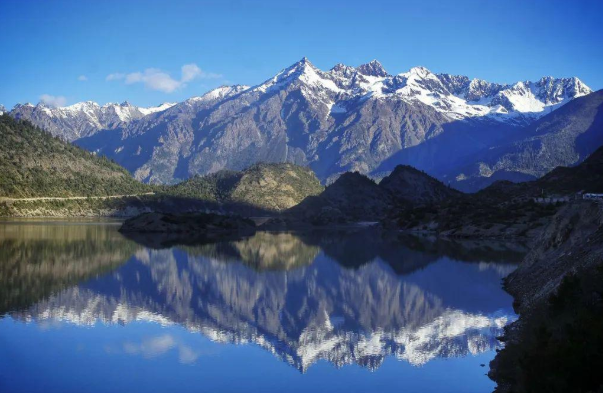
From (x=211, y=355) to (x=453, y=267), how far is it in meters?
48.5

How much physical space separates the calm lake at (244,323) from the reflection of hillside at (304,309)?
0.42ft

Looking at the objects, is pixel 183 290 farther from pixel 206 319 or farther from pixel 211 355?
pixel 211 355

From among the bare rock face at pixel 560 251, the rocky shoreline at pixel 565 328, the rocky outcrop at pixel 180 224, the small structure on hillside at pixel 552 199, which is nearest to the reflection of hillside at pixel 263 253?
the rocky outcrop at pixel 180 224

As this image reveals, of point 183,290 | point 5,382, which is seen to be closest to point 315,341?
point 5,382

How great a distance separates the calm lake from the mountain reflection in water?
175mm

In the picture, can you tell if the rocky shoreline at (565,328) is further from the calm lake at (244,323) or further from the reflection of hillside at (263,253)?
the reflection of hillside at (263,253)

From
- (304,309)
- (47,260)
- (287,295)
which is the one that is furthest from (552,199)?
(47,260)

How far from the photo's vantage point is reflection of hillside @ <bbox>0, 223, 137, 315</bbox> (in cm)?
5141

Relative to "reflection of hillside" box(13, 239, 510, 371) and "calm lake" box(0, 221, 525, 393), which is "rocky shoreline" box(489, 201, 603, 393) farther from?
"reflection of hillside" box(13, 239, 510, 371)

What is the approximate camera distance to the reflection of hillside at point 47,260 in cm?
5141

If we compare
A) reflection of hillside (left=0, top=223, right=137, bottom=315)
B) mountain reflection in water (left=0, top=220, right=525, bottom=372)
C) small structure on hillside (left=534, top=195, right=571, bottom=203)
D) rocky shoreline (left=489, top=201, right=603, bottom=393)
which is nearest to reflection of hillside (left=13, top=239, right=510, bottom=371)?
mountain reflection in water (left=0, top=220, right=525, bottom=372)

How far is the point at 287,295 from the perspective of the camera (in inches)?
2232

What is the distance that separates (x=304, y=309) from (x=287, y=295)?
8.00 metres

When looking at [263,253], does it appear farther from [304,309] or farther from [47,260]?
[304,309]
